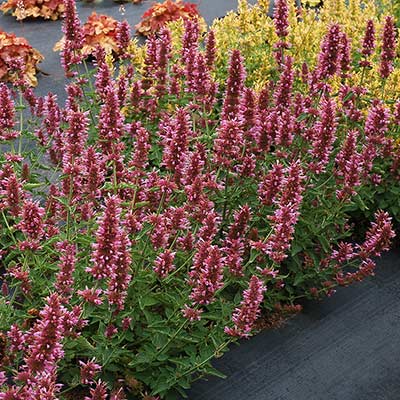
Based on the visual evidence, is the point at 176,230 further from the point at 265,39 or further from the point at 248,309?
the point at 265,39

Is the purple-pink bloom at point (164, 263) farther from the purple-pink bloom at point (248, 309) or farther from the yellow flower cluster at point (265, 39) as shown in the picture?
the yellow flower cluster at point (265, 39)

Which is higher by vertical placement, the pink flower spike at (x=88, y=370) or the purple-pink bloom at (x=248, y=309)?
the purple-pink bloom at (x=248, y=309)

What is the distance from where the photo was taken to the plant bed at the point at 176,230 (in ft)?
9.29

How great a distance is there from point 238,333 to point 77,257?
31.5 inches

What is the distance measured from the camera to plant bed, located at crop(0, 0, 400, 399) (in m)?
2.83

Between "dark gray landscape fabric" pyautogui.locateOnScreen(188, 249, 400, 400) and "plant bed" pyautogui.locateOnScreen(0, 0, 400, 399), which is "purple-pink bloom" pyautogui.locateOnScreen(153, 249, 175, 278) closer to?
"plant bed" pyautogui.locateOnScreen(0, 0, 400, 399)

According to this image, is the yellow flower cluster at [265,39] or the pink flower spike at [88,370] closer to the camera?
the pink flower spike at [88,370]

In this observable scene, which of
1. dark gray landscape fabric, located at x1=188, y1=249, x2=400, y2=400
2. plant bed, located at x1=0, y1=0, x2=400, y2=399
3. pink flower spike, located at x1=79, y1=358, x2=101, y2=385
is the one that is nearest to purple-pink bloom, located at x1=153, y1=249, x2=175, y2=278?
plant bed, located at x1=0, y1=0, x2=400, y2=399

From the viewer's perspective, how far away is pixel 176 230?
10.3 feet

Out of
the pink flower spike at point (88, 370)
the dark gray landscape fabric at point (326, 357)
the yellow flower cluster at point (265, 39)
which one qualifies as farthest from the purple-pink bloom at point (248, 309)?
the yellow flower cluster at point (265, 39)

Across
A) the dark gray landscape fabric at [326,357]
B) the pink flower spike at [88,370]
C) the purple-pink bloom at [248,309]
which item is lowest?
the dark gray landscape fabric at [326,357]

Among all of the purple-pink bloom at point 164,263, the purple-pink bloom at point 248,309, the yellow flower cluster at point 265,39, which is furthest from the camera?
the yellow flower cluster at point 265,39

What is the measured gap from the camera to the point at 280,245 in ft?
10.0

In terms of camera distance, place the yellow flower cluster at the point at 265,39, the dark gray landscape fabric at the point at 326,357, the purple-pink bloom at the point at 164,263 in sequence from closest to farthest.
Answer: the purple-pink bloom at the point at 164,263 → the dark gray landscape fabric at the point at 326,357 → the yellow flower cluster at the point at 265,39
